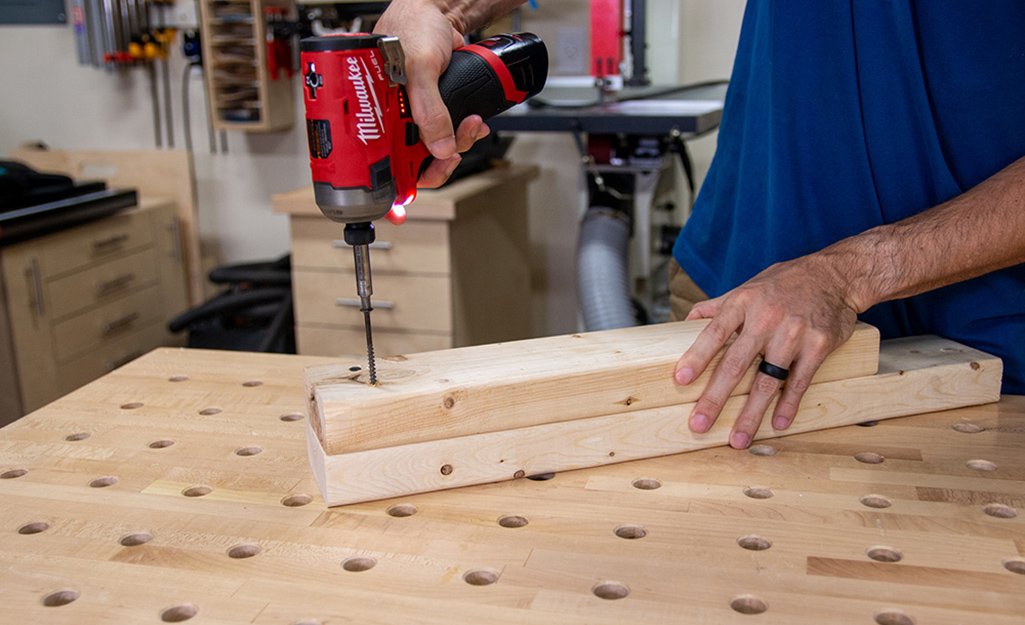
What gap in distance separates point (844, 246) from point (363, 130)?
1.94 ft

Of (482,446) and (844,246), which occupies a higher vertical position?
(844,246)

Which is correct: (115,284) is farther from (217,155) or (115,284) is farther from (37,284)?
(217,155)

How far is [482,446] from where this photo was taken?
89 cm

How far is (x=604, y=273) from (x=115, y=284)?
174 centimetres

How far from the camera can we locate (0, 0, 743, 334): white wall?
3.13 m

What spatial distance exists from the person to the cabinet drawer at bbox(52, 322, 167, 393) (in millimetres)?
2101

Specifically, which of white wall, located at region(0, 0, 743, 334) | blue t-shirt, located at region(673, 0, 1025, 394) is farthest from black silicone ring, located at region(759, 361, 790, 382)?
white wall, located at region(0, 0, 743, 334)

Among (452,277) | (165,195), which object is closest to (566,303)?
(452,277)

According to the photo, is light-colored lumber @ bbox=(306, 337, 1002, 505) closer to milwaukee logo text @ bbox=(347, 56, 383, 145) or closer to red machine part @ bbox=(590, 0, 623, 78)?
milwaukee logo text @ bbox=(347, 56, 383, 145)

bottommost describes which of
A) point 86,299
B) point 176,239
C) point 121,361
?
point 121,361

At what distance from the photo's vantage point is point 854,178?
3.76 ft

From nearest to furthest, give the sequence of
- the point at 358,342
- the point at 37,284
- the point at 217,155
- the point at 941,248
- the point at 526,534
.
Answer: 1. the point at 526,534
2. the point at 941,248
3. the point at 358,342
4. the point at 37,284
5. the point at 217,155

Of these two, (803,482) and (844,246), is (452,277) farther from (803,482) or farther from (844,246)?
(803,482)

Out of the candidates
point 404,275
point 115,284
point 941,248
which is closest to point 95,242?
point 115,284
